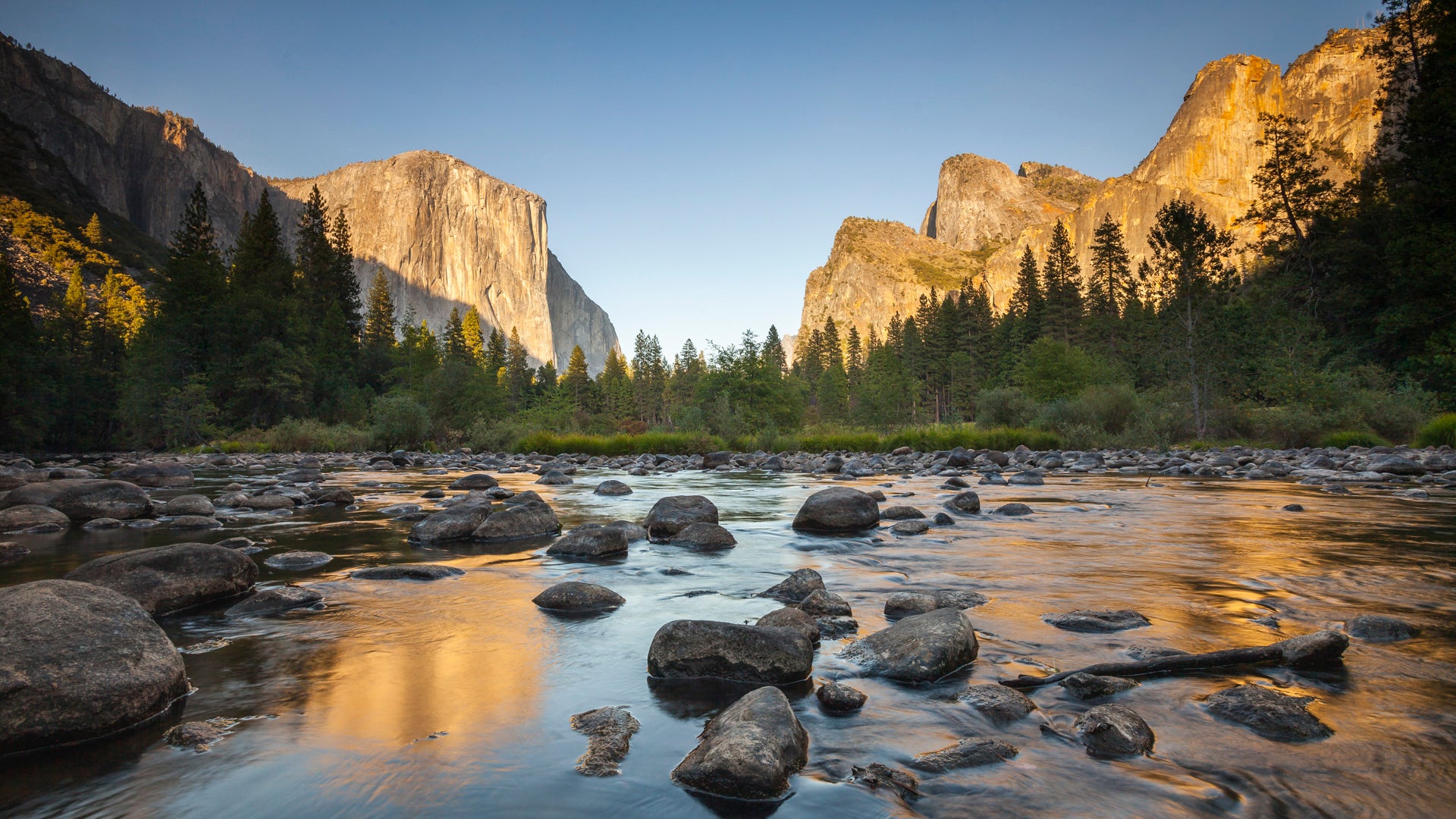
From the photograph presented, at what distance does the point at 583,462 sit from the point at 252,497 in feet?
50.4

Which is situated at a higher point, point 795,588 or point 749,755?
point 749,755

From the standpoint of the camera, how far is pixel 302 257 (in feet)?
192

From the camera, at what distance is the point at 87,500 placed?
9281 millimetres

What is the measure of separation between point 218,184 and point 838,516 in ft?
655

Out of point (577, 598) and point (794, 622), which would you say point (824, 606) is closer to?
point (794, 622)

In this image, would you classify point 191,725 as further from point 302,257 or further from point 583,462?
point 302,257

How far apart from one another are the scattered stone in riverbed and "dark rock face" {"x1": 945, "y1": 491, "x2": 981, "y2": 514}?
872 centimetres

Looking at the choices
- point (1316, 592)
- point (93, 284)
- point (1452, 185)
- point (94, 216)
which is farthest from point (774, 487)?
point (94, 216)

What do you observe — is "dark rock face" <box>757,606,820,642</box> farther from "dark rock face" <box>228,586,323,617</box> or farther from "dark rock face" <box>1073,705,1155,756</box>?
"dark rock face" <box>228,586,323,617</box>

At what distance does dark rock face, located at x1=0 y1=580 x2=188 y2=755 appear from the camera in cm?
262

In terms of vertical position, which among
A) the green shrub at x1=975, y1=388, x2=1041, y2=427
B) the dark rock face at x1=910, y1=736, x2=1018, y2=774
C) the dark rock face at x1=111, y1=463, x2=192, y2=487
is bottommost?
the dark rock face at x1=910, y1=736, x2=1018, y2=774

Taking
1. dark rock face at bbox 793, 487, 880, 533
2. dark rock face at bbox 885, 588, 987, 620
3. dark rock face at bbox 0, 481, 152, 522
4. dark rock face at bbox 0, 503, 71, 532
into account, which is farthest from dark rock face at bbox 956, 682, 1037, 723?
dark rock face at bbox 0, 481, 152, 522

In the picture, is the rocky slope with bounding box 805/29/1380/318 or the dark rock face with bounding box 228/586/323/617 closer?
the dark rock face with bounding box 228/586/323/617

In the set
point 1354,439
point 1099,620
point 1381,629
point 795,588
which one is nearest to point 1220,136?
point 1354,439
